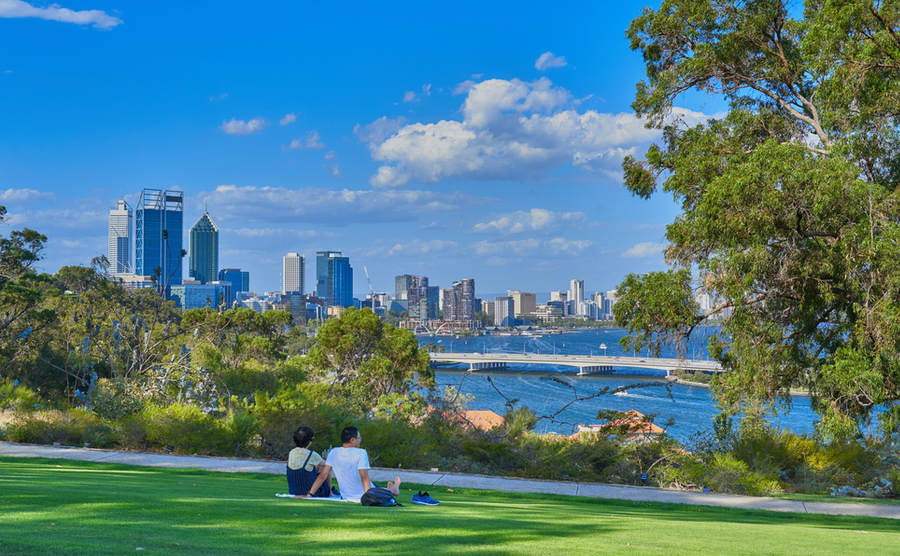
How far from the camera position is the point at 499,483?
33.9 feet

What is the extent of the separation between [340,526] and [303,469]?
2052 millimetres

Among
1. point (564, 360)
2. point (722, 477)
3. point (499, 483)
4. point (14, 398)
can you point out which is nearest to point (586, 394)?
point (564, 360)

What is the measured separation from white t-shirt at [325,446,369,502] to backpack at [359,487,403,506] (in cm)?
30

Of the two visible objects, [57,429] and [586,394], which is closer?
[57,429]

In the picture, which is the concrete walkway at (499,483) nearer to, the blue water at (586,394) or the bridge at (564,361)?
the blue water at (586,394)

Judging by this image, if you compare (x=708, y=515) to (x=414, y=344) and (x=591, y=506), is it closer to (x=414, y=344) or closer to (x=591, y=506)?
(x=591, y=506)

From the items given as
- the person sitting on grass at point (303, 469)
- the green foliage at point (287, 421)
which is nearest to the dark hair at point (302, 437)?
the person sitting on grass at point (303, 469)

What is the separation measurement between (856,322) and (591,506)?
223 inches

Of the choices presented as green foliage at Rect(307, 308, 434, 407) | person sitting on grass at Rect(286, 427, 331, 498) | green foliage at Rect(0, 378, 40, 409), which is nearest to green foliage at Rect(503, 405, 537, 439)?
person sitting on grass at Rect(286, 427, 331, 498)

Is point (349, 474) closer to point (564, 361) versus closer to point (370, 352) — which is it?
point (370, 352)

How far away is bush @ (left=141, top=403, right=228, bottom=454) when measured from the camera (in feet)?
40.0

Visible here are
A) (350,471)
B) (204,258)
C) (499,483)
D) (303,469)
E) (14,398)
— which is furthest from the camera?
(204,258)

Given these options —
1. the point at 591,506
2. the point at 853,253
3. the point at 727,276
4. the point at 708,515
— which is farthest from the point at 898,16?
the point at 591,506

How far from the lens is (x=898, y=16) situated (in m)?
10.5
